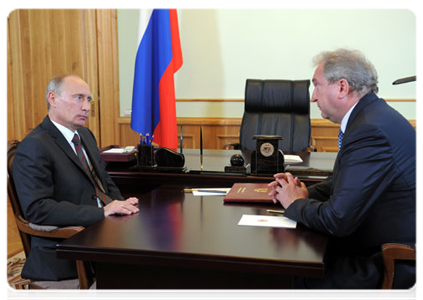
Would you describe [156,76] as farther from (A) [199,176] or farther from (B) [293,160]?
(A) [199,176]

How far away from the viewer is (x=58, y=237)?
5.68 ft

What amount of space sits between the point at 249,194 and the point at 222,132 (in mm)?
3109

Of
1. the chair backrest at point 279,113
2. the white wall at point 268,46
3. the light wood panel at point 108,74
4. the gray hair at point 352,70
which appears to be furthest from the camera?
the light wood panel at point 108,74

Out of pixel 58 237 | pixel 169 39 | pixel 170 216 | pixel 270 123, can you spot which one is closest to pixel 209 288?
pixel 170 216

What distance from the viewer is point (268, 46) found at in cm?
484

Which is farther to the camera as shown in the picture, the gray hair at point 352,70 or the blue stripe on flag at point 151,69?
the blue stripe on flag at point 151,69

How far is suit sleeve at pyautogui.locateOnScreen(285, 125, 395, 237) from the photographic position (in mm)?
1465

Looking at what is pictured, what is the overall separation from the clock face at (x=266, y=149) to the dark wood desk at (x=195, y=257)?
0.87 meters

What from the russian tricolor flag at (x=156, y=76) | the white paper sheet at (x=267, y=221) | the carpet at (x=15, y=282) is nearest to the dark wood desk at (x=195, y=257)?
the white paper sheet at (x=267, y=221)

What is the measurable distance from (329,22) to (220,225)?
3699mm

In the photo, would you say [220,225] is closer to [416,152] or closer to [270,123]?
[416,152]

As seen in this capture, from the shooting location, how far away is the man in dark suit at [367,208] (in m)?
1.46

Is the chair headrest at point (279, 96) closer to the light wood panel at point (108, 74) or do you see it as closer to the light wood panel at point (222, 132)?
the light wood panel at point (222, 132)

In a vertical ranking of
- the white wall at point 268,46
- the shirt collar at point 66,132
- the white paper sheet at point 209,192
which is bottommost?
the white paper sheet at point 209,192
